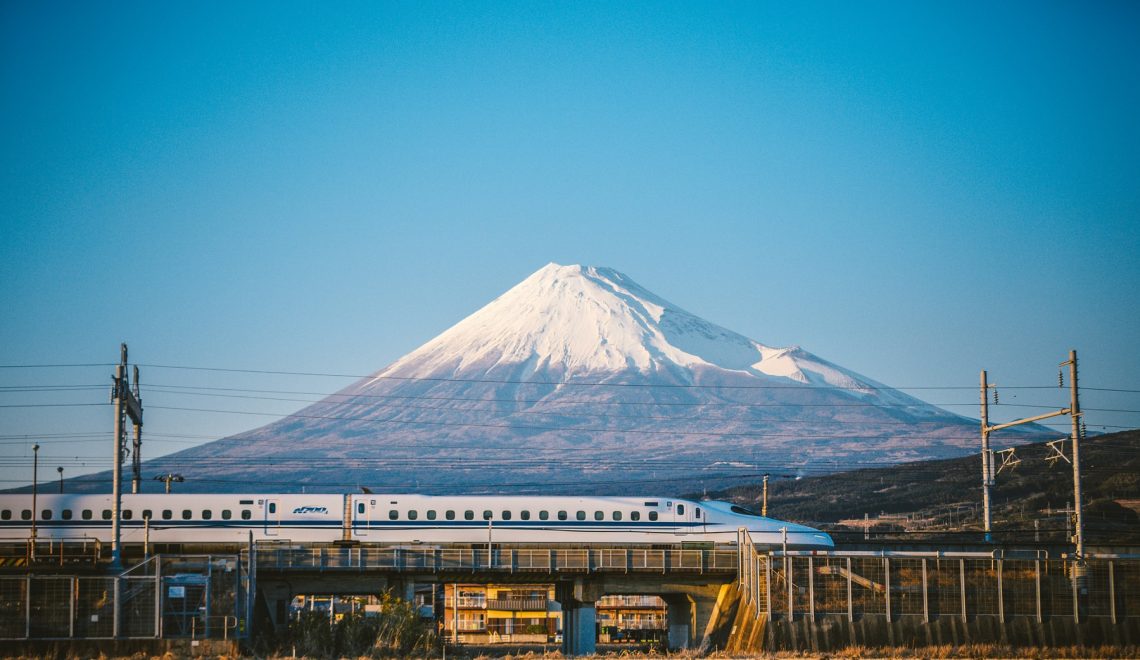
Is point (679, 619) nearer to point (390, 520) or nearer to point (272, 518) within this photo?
point (390, 520)

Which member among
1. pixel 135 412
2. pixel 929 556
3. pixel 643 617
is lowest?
pixel 643 617

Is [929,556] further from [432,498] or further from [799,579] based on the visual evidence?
[432,498]

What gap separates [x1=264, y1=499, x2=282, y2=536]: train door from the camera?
71213 millimetres

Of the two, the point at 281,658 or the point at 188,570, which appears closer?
the point at 281,658

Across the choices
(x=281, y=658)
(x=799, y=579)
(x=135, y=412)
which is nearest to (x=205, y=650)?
(x=281, y=658)

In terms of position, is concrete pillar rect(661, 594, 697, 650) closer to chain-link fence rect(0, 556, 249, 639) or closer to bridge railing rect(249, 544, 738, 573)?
bridge railing rect(249, 544, 738, 573)

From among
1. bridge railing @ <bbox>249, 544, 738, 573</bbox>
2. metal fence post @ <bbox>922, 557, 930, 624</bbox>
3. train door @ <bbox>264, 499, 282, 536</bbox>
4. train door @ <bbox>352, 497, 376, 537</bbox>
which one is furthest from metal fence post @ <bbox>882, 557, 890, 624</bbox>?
train door @ <bbox>264, 499, 282, 536</bbox>

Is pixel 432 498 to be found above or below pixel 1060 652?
above

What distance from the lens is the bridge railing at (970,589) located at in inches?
1811

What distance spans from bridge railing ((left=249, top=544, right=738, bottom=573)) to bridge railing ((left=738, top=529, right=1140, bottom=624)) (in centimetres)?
1042

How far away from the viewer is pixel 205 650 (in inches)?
1785

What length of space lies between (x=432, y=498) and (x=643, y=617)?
4544 cm

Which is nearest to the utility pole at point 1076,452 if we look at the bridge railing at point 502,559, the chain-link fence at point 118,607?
the bridge railing at point 502,559

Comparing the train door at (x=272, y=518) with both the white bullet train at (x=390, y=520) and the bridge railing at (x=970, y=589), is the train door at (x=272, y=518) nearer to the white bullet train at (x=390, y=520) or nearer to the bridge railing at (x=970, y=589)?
the white bullet train at (x=390, y=520)
